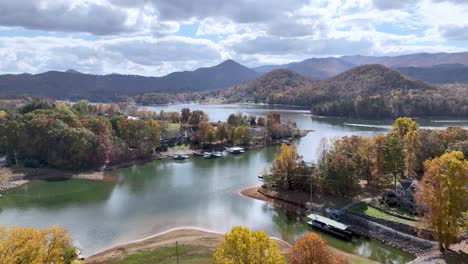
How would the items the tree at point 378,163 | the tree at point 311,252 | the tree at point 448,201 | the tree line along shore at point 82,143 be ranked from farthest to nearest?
1. the tree line along shore at point 82,143
2. the tree at point 378,163
3. the tree at point 448,201
4. the tree at point 311,252

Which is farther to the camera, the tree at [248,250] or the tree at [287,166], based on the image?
the tree at [287,166]

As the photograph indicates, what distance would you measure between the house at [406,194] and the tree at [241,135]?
4900 centimetres

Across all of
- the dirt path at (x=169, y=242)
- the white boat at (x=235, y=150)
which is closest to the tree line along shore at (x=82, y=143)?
the white boat at (x=235, y=150)

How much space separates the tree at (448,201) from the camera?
2831 centimetres

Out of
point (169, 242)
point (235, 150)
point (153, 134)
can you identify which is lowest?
point (169, 242)

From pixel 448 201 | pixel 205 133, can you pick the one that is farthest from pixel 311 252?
pixel 205 133

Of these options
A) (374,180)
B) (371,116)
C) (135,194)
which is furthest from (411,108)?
(135,194)

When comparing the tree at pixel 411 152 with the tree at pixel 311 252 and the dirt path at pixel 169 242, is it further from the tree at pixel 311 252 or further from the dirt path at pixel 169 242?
the tree at pixel 311 252

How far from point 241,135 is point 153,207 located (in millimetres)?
41986

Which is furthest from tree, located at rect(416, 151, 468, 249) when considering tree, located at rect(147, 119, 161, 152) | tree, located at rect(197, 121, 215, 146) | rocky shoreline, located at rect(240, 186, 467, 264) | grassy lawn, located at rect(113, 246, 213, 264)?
tree, located at rect(197, 121, 215, 146)

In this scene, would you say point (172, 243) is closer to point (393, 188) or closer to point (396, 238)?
point (396, 238)

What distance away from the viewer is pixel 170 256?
31844 mm

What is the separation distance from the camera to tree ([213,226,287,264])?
724 inches

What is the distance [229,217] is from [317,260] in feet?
68.3
